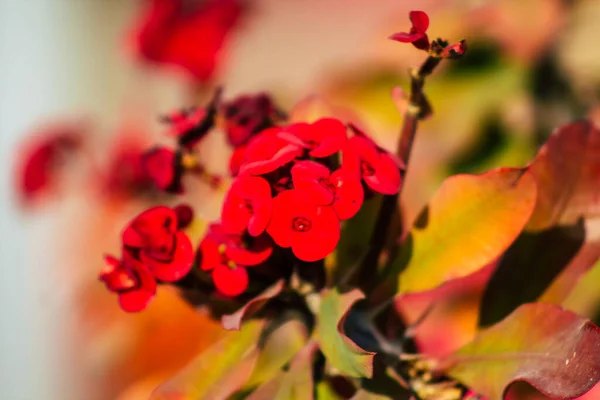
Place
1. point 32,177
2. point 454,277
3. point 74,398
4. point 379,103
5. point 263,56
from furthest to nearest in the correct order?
point 263,56, point 74,398, point 32,177, point 379,103, point 454,277

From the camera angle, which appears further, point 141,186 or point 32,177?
point 32,177

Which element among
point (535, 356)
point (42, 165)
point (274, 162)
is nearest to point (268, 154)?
point (274, 162)

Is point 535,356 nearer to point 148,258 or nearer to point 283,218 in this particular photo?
point 283,218

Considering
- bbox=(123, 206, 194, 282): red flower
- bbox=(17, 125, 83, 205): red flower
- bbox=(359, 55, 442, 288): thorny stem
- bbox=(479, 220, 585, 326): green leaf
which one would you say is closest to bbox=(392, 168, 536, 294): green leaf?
bbox=(359, 55, 442, 288): thorny stem

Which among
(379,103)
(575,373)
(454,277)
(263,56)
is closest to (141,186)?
(379,103)

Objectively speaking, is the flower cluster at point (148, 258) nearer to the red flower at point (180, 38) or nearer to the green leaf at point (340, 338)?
the green leaf at point (340, 338)

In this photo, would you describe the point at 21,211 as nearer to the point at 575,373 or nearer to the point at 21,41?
the point at 21,41

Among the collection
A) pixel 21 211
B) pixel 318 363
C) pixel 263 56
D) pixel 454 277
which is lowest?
pixel 21 211
